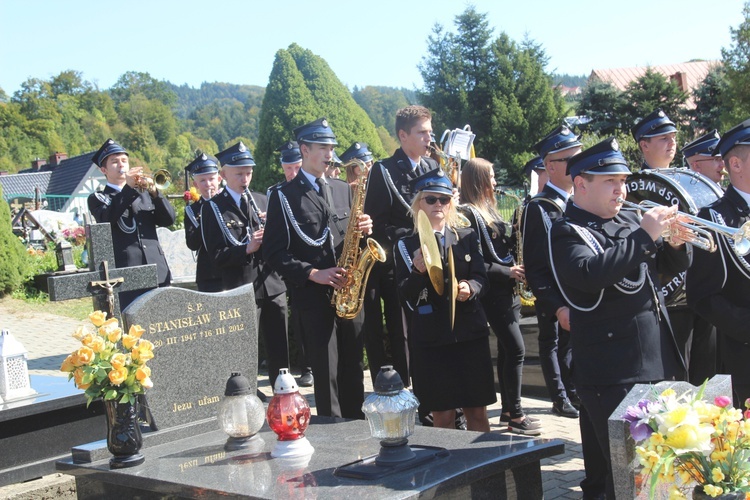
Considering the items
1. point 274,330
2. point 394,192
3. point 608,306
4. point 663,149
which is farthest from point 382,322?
point 608,306

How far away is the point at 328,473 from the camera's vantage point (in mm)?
4625

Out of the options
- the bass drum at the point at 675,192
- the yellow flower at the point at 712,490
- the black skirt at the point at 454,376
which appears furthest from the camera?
the black skirt at the point at 454,376

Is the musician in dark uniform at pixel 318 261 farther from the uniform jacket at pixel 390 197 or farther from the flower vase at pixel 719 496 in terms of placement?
the flower vase at pixel 719 496

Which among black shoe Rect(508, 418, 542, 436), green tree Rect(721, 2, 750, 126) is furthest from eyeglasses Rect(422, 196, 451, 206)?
green tree Rect(721, 2, 750, 126)

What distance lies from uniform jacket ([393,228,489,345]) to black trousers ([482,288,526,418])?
1146mm

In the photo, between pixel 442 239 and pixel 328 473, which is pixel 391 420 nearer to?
pixel 328 473

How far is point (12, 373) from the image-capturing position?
22.1 ft

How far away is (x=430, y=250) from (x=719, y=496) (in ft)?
10.8

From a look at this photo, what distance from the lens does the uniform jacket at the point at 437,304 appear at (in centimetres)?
603

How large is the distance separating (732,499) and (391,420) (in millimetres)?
2093

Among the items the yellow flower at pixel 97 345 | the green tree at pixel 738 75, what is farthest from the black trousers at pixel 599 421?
the green tree at pixel 738 75

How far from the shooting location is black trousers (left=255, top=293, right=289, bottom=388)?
838 cm

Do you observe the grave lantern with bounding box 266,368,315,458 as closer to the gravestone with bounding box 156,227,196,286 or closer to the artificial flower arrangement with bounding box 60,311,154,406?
the artificial flower arrangement with bounding box 60,311,154,406

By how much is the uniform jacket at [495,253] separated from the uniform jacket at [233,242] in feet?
7.25
